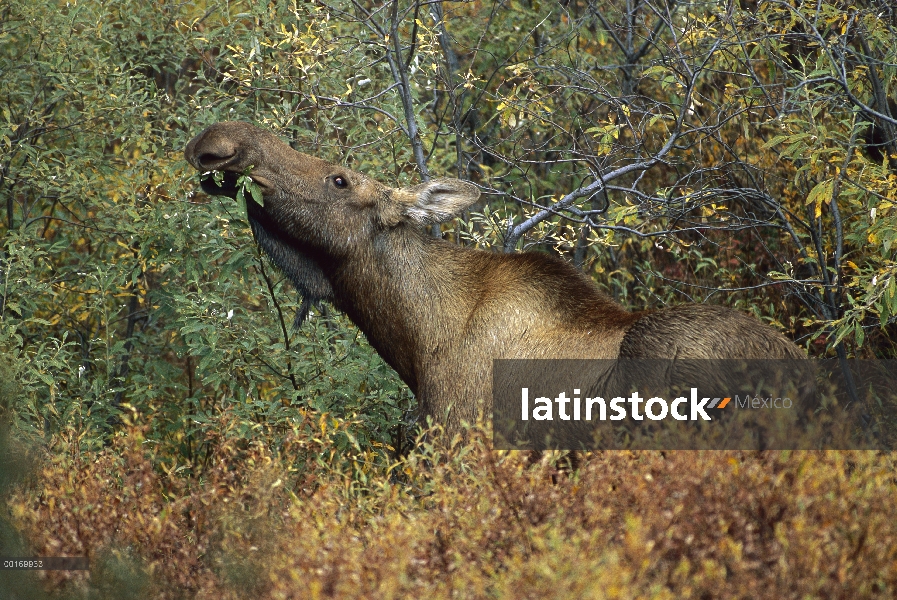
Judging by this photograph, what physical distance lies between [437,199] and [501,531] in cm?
265

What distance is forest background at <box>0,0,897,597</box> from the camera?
168 inches

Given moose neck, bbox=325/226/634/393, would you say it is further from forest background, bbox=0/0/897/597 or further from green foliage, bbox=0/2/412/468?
green foliage, bbox=0/2/412/468

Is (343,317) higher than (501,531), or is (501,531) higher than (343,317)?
(501,531)

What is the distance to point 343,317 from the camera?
25.1 ft

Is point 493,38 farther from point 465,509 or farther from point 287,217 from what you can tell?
point 465,509

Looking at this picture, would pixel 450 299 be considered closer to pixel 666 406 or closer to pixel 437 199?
pixel 437 199

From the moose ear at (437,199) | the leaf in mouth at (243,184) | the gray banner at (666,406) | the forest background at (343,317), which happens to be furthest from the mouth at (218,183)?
the gray banner at (666,406)

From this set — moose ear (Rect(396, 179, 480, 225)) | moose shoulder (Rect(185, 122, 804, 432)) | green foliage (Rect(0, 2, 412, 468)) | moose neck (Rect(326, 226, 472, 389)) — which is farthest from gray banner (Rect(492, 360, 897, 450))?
green foliage (Rect(0, 2, 412, 468))

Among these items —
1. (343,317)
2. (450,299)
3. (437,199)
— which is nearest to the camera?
(450,299)

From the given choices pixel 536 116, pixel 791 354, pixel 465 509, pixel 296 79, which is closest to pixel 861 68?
pixel 536 116

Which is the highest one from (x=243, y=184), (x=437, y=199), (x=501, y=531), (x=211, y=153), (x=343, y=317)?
(x=211, y=153)

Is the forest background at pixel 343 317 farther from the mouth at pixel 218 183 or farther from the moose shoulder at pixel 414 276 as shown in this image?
the mouth at pixel 218 183

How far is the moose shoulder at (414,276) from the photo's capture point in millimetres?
6023

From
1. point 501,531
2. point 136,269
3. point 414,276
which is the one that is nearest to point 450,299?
point 414,276
